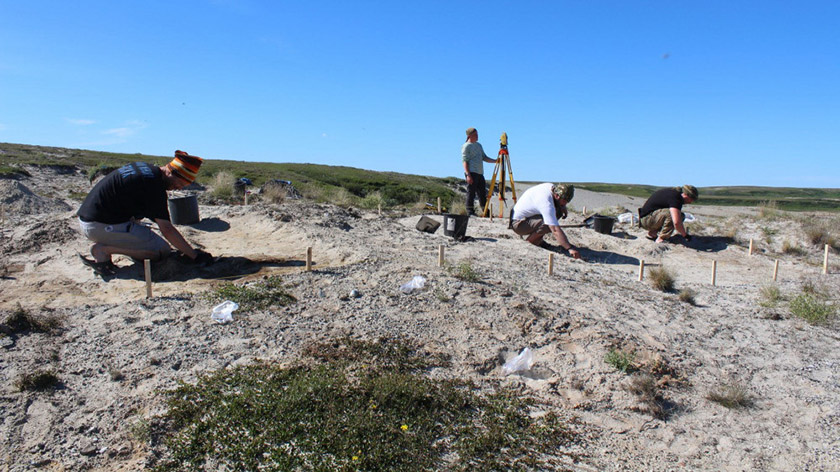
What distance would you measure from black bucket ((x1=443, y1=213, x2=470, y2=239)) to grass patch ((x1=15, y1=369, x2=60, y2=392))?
6.38 meters

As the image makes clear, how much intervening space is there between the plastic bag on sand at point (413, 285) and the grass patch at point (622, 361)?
7.02 ft

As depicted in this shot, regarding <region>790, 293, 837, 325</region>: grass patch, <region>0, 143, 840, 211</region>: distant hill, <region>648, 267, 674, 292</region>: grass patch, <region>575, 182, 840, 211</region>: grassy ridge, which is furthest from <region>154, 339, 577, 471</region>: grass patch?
<region>575, 182, 840, 211</region>: grassy ridge

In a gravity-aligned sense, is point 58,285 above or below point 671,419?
above

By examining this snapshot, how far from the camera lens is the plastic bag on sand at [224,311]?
5.12 metres

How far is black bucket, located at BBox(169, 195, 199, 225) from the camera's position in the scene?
9.19 meters

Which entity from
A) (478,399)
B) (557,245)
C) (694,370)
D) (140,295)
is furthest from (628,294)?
(140,295)

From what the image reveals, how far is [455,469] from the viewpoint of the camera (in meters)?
3.21

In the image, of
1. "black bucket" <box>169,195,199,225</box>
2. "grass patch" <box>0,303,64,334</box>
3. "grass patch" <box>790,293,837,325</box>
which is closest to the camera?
"grass patch" <box>0,303,64,334</box>

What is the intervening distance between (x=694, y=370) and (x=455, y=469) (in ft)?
9.12

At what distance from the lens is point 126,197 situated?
6.50 meters

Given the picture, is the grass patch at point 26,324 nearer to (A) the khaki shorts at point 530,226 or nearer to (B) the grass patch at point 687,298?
(A) the khaki shorts at point 530,226

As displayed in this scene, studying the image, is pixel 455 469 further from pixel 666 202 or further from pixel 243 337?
pixel 666 202

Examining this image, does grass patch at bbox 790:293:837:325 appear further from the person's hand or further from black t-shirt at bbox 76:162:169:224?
black t-shirt at bbox 76:162:169:224

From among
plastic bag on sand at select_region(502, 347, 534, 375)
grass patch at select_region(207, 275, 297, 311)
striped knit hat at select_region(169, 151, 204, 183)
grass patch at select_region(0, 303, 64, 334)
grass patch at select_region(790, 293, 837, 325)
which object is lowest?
plastic bag on sand at select_region(502, 347, 534, 375)
